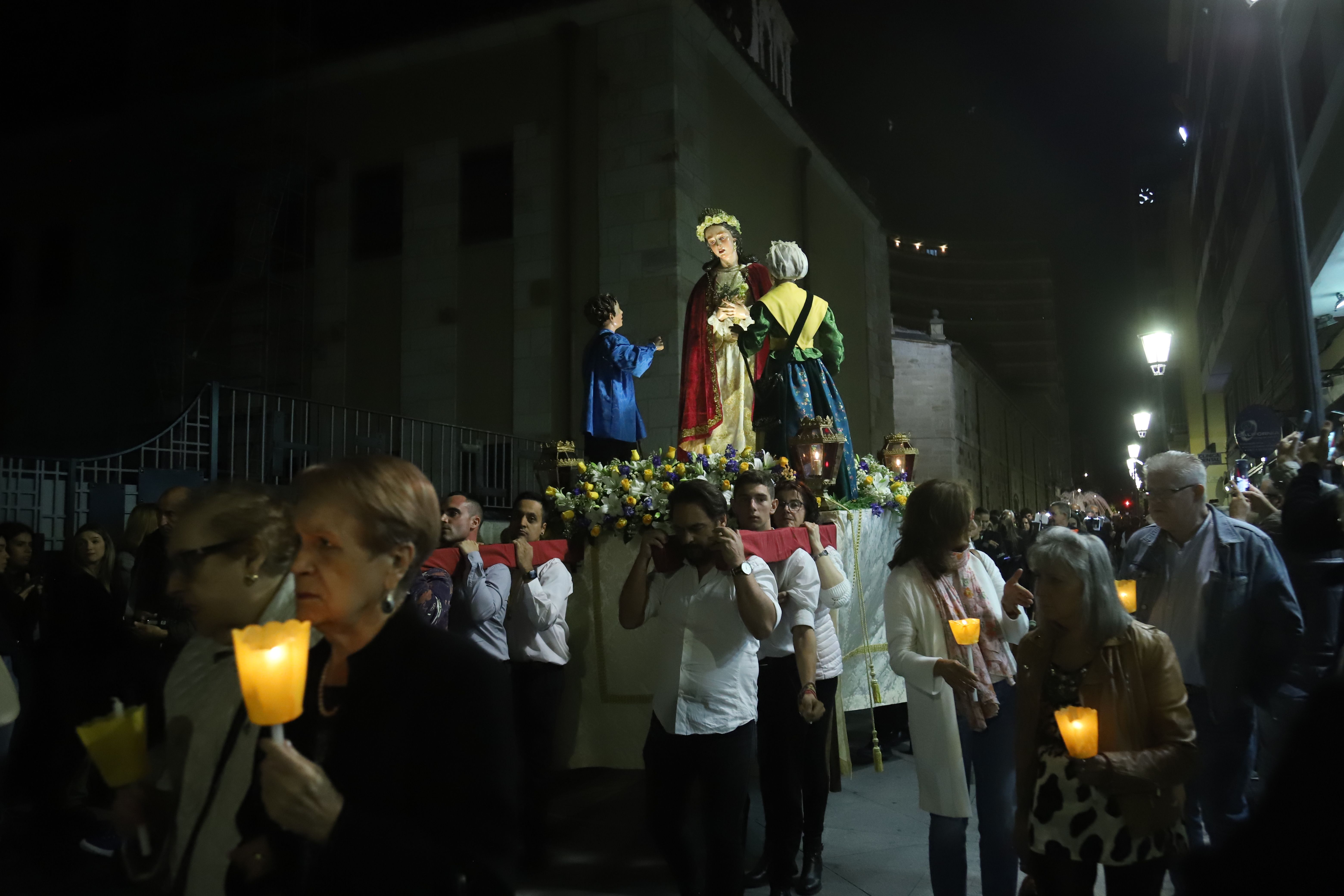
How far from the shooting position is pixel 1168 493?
14.4 feet

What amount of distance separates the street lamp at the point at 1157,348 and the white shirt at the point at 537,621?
11865 millimetres

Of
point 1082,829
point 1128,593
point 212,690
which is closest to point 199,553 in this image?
point 212,690

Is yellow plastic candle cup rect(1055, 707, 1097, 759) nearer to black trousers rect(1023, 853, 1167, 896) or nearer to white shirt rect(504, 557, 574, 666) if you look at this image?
black trousers rect(1023, 853, 1167, 896)

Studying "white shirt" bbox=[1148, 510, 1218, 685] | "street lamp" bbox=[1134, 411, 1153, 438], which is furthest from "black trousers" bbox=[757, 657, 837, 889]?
"street lamp" bbox=[1134, 411, 1153, 438]

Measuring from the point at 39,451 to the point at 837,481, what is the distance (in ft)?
51.8

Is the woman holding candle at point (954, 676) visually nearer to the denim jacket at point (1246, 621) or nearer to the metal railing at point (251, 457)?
the denim jacket at point (1246, 621)

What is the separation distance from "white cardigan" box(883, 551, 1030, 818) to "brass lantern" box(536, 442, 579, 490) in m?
3.27

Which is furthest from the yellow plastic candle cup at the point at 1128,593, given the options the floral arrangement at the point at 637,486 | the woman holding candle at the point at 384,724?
the woman holding candle at the point at 384,724

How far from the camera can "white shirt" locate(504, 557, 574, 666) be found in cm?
536

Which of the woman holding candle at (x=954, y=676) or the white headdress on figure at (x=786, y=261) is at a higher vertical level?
the white headdress on figure at (x=786, y=261)

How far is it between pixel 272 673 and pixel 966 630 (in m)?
2.83

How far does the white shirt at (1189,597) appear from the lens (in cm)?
425

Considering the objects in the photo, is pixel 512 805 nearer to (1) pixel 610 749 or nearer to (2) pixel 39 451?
(1) pixel 610 749

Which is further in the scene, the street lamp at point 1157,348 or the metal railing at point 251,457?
the street lamp at point 1157,348
